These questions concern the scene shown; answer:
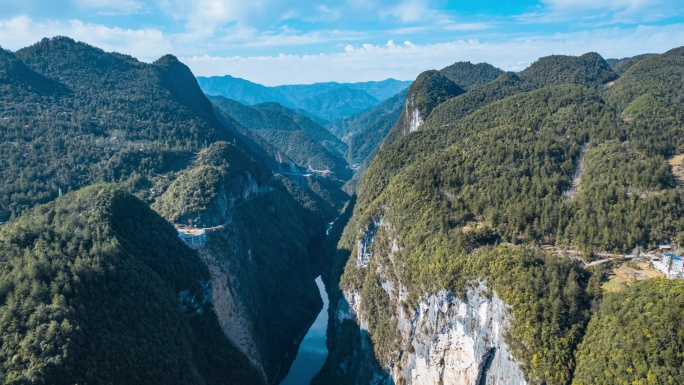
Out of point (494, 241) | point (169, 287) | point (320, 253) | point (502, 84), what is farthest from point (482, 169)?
point (502, 84)

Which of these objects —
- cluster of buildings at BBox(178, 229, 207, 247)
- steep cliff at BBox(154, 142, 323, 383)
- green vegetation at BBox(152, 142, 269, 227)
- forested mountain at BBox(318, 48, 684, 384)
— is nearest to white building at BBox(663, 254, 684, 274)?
forested mountain at BBox(318, 48, 684, 384)

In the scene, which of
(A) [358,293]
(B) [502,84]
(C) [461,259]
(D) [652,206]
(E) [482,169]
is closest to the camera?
(D) [652,206]

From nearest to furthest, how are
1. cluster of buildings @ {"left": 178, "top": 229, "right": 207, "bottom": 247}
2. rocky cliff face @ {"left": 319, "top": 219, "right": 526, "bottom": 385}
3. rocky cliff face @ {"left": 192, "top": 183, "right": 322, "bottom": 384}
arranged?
rocky cliff face @ {"left": 319, "top": 219, "right": 526, "bottom": 385}, rocky cliff face @ {"left": 192, "top": 183, "right": 322, "bottom": 384}, cluster of buildings @ {"left": 178, "top": 229, "right": 207, "bottom": 247}

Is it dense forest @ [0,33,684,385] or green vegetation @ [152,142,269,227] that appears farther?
green vegetation @ [152,142,269,227]

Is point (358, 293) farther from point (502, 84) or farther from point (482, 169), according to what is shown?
point (502, 84)

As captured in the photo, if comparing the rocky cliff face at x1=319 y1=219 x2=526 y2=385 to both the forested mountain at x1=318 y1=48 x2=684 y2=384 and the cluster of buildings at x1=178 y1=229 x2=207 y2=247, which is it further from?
the cluster of buildings at x1=178 y1=229 x2=207 y2=247

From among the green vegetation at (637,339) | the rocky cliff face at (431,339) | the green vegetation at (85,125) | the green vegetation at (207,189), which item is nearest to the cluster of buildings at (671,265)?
the green vegetation at (637,339)
